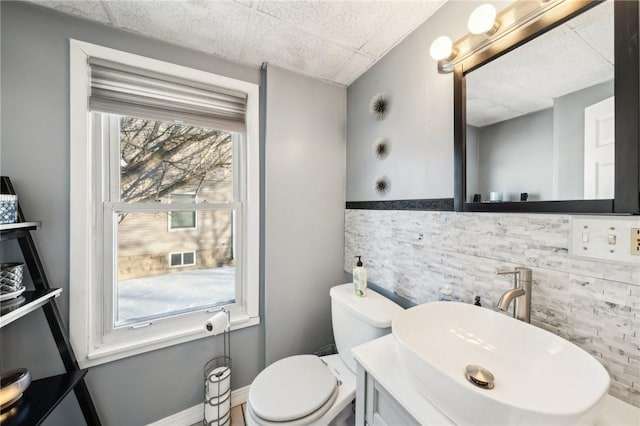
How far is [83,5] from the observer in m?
1.02

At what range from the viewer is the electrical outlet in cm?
57

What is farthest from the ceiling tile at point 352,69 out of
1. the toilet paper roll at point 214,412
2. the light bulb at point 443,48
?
the toilet paper roll at point 214,412

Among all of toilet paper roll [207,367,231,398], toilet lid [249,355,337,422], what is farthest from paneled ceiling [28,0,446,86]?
toilet paper roll [207,367,231,398]

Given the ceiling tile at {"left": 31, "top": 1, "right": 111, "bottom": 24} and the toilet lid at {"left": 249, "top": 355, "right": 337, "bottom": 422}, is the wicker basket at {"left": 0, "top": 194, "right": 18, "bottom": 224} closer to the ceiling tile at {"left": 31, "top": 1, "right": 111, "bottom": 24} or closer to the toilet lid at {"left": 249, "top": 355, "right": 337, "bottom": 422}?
the ceiling tile at {"left": 31, "top": 1, "right": 111, "bottom": 24}

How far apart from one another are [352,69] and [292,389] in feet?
5.98

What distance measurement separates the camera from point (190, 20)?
43.7 inches

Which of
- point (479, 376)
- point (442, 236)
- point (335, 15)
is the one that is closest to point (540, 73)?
point (442, 236)

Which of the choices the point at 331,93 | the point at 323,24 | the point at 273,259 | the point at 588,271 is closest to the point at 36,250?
the point at 273,259

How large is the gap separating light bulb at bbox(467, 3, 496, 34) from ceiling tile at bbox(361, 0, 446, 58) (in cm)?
31

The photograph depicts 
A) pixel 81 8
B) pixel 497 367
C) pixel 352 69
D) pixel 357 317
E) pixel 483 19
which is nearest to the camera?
pixel 497 367

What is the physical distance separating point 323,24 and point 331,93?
0.54 meters

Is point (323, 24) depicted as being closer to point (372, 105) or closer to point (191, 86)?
point (372, 105)

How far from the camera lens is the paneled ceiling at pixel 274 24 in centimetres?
102

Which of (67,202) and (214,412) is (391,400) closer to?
(214,412)
